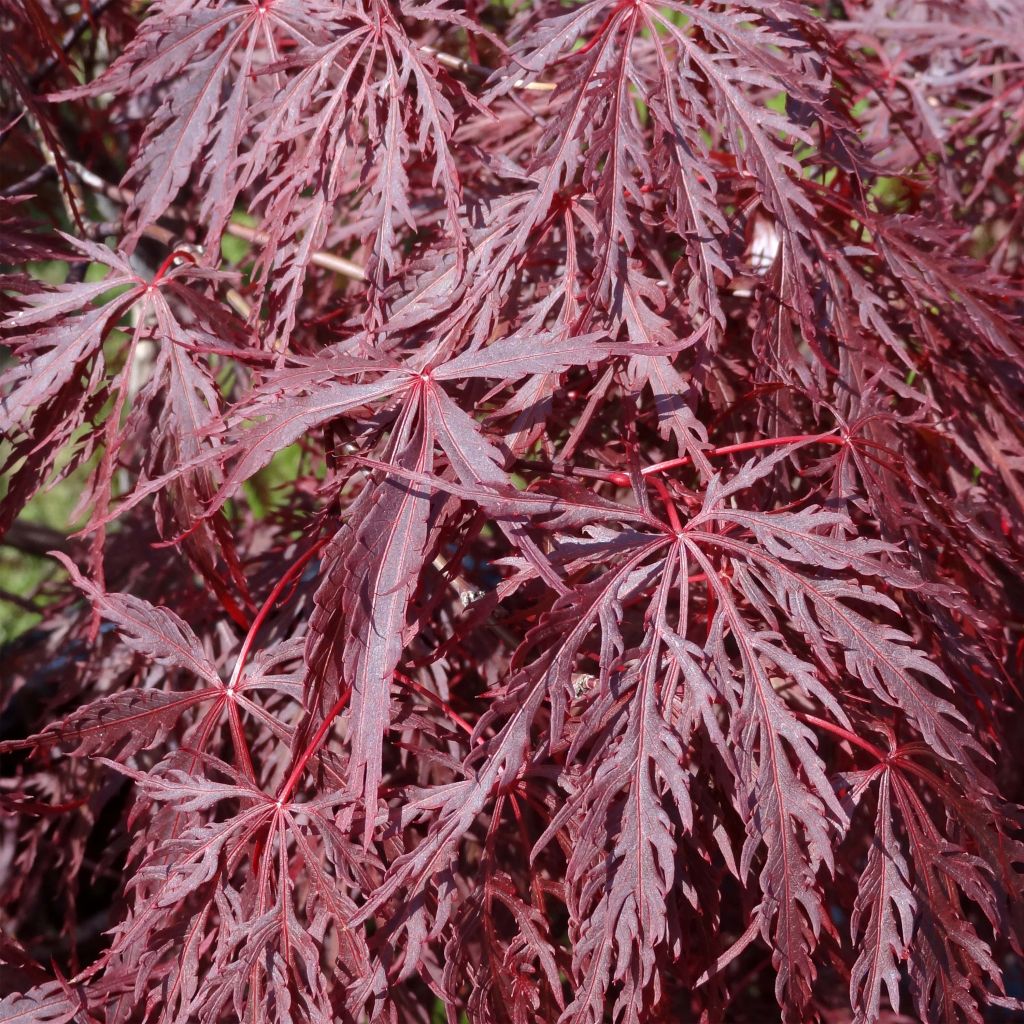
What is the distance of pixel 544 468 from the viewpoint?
962mm

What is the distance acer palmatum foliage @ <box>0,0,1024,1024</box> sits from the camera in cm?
81

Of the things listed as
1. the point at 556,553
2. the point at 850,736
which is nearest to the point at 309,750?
the point at 556,553

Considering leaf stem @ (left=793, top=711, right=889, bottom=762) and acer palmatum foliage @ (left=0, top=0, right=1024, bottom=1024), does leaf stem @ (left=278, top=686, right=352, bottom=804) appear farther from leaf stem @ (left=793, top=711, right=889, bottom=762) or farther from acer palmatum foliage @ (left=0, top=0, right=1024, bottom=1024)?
leaf stem @ (left=793, top=711, right=889, bottom=762)

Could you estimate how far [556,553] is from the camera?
84 cm

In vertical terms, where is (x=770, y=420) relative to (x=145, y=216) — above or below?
below

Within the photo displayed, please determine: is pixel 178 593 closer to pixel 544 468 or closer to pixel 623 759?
pixel 544 468

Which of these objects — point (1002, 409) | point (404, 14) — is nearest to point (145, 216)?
point (404, 14)

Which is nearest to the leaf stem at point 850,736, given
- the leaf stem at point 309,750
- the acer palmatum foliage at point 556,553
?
the acer palmatum foliage at point 556,553

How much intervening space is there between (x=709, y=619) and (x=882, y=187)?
132cm

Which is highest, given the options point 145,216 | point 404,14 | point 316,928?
point 404,14

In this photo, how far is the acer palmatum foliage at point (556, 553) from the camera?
2.66ft

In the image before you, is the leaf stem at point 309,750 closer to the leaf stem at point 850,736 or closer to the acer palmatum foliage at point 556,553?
the acer palmatum foliage at point 556,553

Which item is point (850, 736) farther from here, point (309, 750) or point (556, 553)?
point (309, 750)

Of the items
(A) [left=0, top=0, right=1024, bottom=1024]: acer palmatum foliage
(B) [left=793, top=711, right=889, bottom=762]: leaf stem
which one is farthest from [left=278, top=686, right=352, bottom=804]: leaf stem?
(B) [left=793, top=711, right=889, bottom=762]: leaf stem
